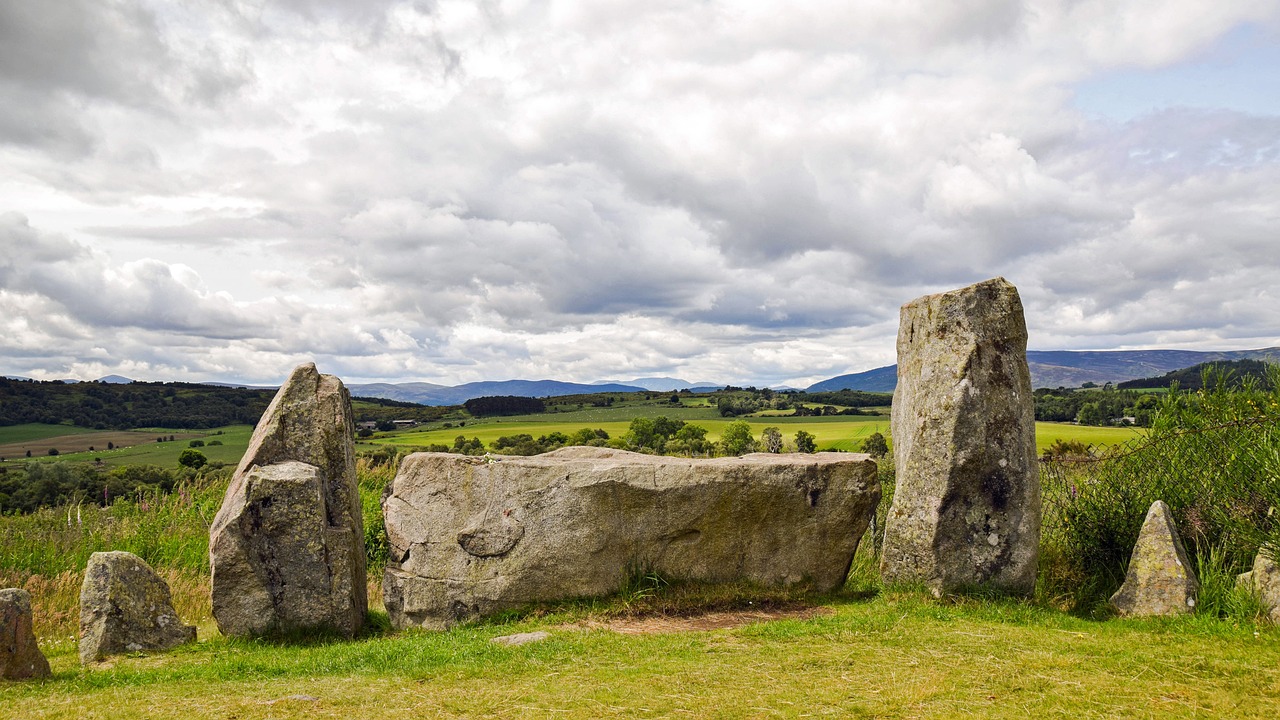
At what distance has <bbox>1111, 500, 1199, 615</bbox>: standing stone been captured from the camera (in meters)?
11.4

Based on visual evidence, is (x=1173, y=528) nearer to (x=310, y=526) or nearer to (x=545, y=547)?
(x=545, y=547)

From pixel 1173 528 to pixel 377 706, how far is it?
1123 centimetres

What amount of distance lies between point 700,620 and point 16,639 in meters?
9.11

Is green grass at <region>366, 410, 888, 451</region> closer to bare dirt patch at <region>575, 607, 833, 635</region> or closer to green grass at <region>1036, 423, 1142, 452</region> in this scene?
green grass at <region>1036, 423, 1142, 452</region>

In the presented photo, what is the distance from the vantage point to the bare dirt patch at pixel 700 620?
40.4 ft

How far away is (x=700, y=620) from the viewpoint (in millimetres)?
12867

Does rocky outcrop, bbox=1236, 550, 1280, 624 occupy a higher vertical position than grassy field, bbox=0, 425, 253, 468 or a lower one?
higher

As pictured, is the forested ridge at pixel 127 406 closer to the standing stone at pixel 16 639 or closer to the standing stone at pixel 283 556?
the standing stone at pixel 283 556

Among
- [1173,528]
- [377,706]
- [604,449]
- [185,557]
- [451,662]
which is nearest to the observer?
[377,706]

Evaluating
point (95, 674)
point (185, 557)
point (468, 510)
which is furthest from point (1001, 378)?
point (185, 557)

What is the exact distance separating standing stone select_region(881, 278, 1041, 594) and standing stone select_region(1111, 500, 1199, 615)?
1333 millimetres

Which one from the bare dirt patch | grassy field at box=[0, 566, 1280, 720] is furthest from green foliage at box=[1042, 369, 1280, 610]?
the bare dirt patch

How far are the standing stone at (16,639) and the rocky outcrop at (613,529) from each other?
500cm

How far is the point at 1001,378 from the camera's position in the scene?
1273 centimetres
